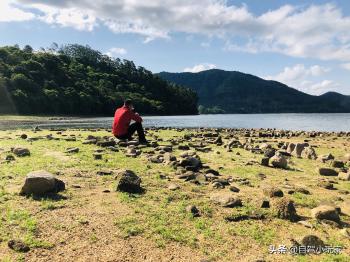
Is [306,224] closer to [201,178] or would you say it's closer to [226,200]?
[226,200]

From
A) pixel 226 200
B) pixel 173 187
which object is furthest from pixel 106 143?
pixel 226 200

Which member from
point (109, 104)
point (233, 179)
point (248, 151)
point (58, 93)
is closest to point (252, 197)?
point (233, 179)

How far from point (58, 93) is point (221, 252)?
165140 millimetres

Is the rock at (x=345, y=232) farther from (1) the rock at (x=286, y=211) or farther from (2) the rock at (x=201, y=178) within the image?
(2) the rock at (x=201, y=178)

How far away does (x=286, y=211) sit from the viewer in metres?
10.5

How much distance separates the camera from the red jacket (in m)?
24.0

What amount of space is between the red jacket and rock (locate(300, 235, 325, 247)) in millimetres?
16599

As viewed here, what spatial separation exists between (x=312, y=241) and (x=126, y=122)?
17301mm

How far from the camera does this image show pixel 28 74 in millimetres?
172500

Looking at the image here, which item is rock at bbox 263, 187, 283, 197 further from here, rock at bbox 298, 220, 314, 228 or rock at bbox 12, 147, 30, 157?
rock at bbox 12, 147, 30, 157

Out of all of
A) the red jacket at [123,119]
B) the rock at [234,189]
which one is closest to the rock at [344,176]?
the rock at [234,189]

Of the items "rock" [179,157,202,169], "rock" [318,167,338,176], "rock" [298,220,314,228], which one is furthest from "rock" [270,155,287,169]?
"rock" [298,220,314,228]

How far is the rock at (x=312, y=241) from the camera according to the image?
8750 mm

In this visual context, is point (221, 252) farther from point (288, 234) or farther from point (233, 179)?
point (233, 179)
